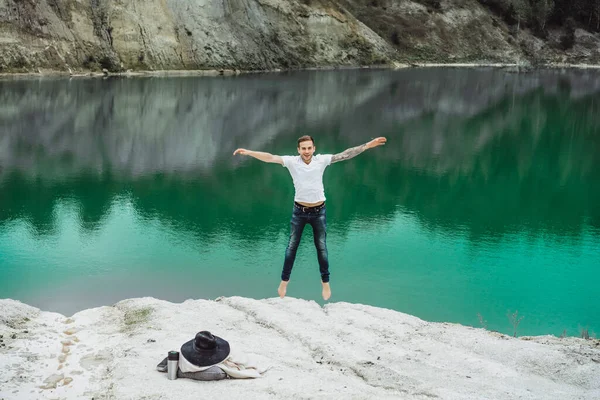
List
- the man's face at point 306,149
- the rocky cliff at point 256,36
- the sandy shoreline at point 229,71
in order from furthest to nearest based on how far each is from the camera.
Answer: the rocky cliff at point 256,36
the sandy shoreline at point 229,71
the man's face at point 306,149

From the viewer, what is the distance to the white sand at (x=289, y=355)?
7820mm

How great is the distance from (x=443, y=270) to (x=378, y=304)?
3336 mm

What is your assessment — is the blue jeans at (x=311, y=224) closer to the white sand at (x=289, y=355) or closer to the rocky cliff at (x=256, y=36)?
the white sand at (x=289, y=355)

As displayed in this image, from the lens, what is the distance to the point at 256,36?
7981cm

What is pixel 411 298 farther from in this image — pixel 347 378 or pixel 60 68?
pixel 60 68

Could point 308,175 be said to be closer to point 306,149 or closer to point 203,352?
point 306,149

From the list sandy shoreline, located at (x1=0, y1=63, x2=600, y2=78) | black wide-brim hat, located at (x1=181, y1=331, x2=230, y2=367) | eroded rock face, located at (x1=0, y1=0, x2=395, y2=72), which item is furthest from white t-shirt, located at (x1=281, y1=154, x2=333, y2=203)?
eroded rock face, located at (x1=0, y1=0, x2=395, y2=72)

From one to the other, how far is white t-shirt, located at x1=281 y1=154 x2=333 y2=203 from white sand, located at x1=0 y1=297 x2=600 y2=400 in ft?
6.94

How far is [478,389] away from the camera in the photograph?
8102 millimetres

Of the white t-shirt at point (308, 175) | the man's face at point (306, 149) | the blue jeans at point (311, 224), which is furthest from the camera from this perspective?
the blue jeans at point (311, 224)

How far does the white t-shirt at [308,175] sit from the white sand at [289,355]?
2115mm

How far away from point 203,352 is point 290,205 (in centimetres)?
1682

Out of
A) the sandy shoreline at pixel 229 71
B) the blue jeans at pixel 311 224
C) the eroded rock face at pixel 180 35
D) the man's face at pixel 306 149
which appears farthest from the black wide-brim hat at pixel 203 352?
the eroded rock face at pixel 180 35

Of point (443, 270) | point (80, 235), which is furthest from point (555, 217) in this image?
point (80, 235)
